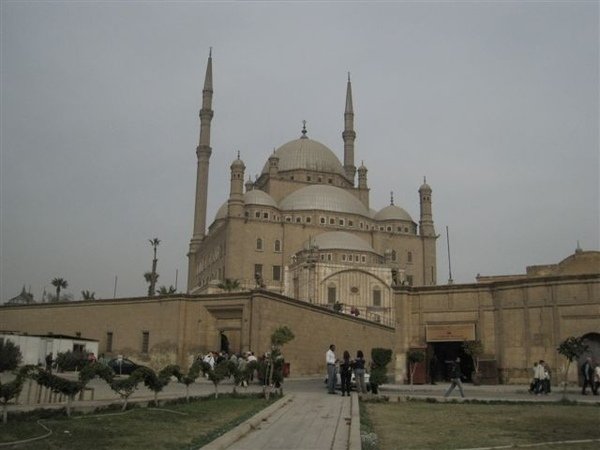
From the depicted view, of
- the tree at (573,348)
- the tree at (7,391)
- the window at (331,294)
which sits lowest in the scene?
the tree at (7,391)

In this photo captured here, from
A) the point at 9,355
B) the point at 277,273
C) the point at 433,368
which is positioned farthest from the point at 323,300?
the point at 9,355

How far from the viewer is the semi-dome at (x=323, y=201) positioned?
59.6 metres

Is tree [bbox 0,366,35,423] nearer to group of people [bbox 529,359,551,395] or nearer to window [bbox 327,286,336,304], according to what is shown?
group of people [bbox 529,359,551,395]

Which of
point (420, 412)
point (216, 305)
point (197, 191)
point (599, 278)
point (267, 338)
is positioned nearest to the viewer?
point (420, 412)

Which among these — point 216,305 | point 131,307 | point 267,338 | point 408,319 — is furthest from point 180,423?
point 131,307

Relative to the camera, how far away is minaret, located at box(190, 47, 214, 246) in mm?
59625

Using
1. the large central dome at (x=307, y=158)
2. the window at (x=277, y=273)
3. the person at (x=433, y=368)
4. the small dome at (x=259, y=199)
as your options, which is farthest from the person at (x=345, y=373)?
the large central dome at (x=307, y=158)

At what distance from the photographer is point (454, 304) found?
901 inches

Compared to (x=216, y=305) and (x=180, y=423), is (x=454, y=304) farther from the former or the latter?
(x=180, y=423)

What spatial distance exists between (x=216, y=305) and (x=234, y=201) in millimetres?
28448

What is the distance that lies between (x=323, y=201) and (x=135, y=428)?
5137cm

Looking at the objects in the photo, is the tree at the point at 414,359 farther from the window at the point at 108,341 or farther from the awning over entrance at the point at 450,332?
the window at the point at 108,341

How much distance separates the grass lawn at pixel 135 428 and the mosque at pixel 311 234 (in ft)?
110

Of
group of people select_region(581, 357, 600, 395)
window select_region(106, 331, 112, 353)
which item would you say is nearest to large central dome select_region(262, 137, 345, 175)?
window select_region(106, 331, 112, 353)
